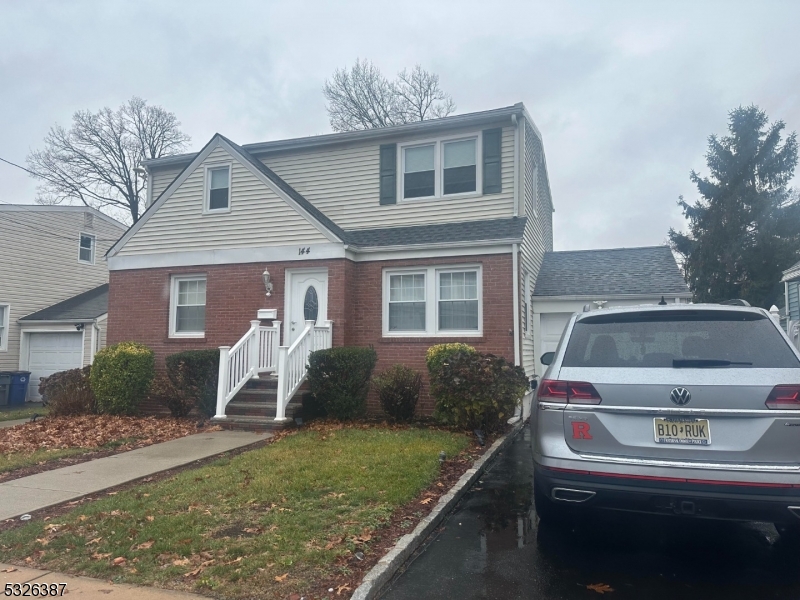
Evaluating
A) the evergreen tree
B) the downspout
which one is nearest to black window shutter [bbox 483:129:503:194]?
the downspout

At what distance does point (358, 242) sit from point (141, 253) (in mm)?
5250

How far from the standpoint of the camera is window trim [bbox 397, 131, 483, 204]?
12.6 meters

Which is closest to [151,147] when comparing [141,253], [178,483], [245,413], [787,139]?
[141,253]

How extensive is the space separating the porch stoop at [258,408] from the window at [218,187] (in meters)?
4.47

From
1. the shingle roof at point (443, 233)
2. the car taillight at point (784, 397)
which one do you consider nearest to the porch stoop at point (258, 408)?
the shingle roof at point (443, 233)

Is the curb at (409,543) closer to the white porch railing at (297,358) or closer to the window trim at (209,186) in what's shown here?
the white porch railing at (297,358)

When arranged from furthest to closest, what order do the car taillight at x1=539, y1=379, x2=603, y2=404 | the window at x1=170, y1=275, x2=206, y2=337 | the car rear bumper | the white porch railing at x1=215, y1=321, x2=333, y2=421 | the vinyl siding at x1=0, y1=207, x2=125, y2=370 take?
1. the vinyl siding at x1=0, y1=207, x2=125, y2=370
2. the window at x1=170, y1=275, x2=206, y2=337
3. the white porch railing at x1=215, y1=321, x2=333, y2=421
4. the car taillight at x1=539, y1=379, x2=603, y2=404
5. the car rear bumper

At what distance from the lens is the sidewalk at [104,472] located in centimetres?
568

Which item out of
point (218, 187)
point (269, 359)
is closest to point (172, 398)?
point (269, 359)

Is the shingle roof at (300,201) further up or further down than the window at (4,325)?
further up

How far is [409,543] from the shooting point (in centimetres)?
427

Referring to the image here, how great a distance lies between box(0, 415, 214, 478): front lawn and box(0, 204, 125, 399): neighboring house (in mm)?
8706

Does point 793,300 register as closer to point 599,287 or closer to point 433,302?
point 599,287

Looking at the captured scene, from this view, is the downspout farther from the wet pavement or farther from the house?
the wet pavement
